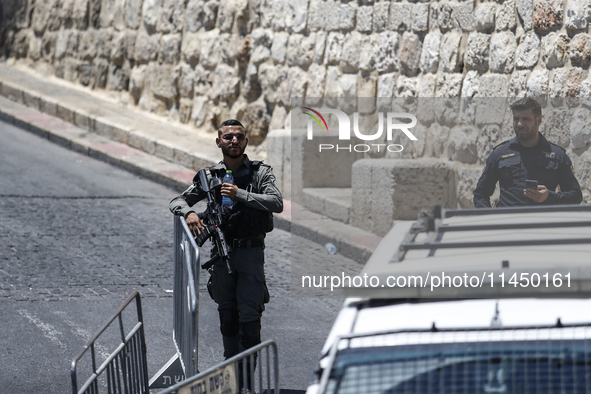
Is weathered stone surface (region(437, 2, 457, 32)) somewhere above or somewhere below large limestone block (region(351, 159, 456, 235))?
above

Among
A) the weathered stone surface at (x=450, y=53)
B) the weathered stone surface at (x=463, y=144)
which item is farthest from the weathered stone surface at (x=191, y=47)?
the weathered stone surface at (x=463, y=144)

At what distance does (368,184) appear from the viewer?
8703 millimetres

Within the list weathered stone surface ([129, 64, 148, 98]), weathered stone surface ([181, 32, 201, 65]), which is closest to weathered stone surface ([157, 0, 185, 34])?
weathered stone surface ([181, 32, 201, 65])

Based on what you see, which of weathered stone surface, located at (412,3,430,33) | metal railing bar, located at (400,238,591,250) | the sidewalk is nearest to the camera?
metal railing bar, located at (400,238,591,250)

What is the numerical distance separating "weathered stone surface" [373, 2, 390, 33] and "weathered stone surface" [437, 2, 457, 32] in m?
0.92

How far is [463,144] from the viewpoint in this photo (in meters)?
8.34

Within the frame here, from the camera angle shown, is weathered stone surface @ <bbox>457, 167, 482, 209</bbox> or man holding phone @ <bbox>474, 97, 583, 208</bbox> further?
weathered stone surface @ <bbox>457, 167, 482, 209</bbox>

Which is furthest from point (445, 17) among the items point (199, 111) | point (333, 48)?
point (199, 111)

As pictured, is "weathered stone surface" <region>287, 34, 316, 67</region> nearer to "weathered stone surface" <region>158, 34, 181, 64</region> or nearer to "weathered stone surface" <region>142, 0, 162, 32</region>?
"weathered stone surface" <region>158, 34, 181, 64</region>

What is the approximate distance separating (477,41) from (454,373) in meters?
6.37

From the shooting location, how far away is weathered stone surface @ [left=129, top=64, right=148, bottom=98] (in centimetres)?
1438

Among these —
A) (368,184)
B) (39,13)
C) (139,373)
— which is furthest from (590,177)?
(39,13)

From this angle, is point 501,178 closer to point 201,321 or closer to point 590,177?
point 590,177

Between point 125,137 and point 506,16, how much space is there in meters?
7.27
